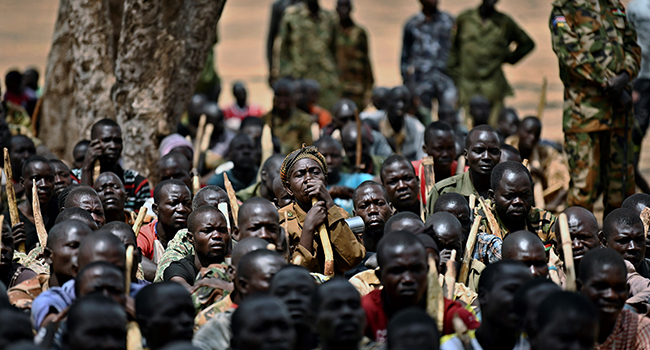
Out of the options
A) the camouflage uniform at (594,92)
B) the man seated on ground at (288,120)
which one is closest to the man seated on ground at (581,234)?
the camouflage uniform at (594,92)

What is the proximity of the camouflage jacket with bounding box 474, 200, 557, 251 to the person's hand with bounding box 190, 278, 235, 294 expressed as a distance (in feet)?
6.83

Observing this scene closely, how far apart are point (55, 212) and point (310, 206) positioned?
2.51m

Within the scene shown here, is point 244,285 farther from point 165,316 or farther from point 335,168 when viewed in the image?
point 335,168

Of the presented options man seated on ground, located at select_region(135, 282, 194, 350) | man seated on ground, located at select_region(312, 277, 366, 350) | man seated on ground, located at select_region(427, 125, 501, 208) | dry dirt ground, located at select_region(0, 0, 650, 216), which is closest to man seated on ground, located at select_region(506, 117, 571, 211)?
man seated on ground, located at select_region(427, 125, 501, 208)

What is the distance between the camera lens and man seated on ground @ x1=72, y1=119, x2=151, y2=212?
813 centimetres

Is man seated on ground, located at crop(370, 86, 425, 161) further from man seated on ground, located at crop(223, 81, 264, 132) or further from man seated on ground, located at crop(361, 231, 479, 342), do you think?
man seated on ground, located at crop(361, 231, 479, 342)

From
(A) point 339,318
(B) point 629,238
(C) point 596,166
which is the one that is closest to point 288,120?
(C) point 596,166

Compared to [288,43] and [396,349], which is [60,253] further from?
[288,43]

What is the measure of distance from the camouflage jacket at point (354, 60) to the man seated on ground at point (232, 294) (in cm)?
944

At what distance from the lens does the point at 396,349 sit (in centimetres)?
398

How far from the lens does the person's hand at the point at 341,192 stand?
8.10m

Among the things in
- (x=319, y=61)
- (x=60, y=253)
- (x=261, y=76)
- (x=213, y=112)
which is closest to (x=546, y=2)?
(x=261, y=76)

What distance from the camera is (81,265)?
15.9ft

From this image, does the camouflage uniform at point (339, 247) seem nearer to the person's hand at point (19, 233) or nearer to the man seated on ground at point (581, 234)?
the man seated on ground at point (581, 234)
